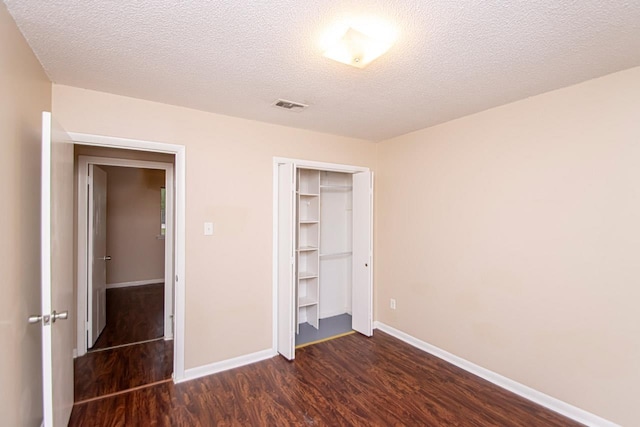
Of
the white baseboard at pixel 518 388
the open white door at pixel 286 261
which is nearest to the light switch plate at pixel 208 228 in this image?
the open white door at pixel 286 261

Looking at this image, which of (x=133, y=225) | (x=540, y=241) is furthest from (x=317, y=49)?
(x=133, y=225)

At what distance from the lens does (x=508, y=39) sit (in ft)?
5.38

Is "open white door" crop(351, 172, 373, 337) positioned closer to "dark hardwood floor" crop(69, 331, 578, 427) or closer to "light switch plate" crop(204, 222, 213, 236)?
"dark hardwood floor" crop(69, 331, 578, 427)

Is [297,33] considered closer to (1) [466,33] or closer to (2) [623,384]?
(1) [466,33]

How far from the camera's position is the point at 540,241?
7.91ft

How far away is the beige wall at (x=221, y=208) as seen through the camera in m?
2.59

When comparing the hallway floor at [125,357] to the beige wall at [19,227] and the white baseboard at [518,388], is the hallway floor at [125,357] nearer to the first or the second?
the beige wall at [19,227]

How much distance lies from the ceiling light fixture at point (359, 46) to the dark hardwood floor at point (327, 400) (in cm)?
246

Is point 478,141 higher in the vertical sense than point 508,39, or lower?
lower

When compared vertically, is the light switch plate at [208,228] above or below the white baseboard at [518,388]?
above

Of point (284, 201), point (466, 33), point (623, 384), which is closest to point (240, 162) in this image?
point (284, 201)

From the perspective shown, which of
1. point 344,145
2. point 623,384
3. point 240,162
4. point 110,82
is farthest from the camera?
point 344,145

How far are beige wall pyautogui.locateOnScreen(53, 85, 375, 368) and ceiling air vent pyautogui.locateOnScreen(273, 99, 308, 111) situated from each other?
556mm

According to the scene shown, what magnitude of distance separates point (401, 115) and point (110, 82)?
8.04ft
